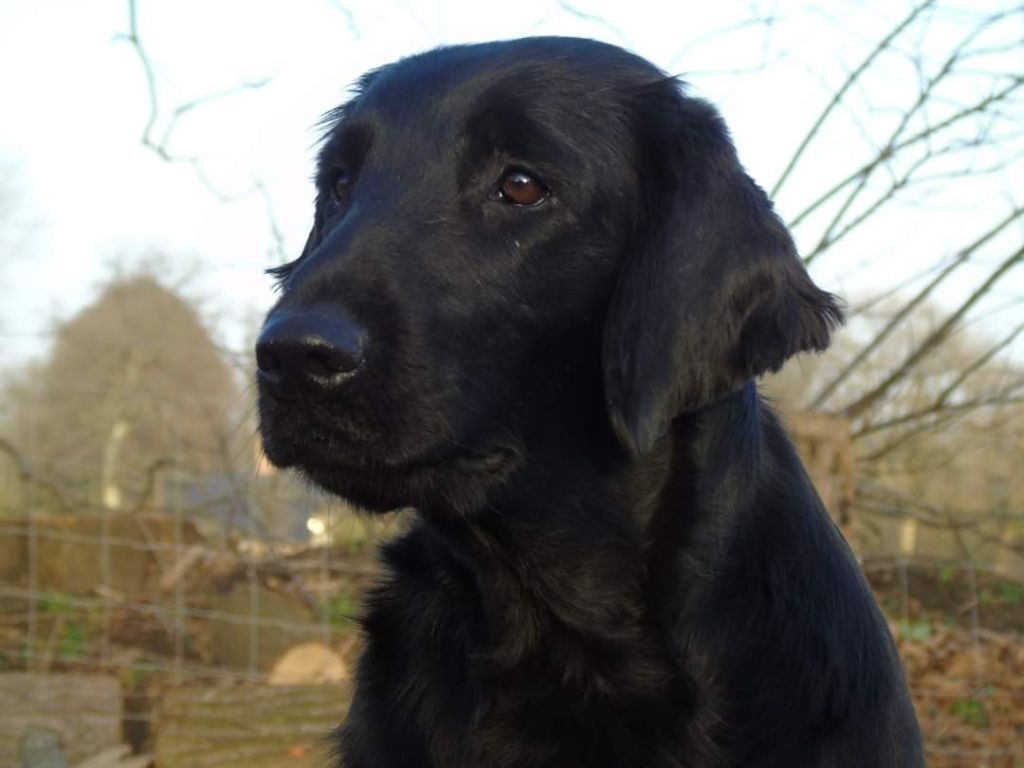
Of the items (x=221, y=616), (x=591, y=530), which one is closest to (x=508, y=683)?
(x=591, y=530)

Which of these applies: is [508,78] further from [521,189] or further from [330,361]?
[330,361]

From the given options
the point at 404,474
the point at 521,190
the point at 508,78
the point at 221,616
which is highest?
the point at 508,78

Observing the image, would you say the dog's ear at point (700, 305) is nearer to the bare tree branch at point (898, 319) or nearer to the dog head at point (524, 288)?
the dog head at point (524, 288)

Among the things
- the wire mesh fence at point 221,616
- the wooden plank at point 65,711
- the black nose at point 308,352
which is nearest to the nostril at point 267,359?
the black nose at point 308,352

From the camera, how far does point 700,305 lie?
7.62 ft

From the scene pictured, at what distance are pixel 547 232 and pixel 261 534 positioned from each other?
570cm

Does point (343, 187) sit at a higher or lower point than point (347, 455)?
higher

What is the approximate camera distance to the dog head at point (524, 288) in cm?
216

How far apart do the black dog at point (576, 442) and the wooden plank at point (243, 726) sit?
2.25 metres

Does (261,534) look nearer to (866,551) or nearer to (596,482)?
(866,551)

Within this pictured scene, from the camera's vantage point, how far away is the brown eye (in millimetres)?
2355

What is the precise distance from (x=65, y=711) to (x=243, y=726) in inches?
36.9

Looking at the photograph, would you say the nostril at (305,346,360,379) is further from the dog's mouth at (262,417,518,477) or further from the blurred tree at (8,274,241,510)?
the blurred tree at (8,274,241,510)

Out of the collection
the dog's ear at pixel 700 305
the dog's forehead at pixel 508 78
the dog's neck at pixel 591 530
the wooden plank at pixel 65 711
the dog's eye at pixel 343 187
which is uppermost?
the dog's forehead at pixel 508 78
